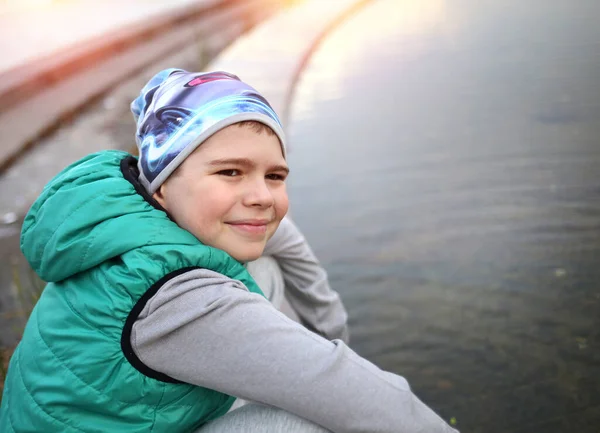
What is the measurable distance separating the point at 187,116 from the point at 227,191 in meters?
0.20

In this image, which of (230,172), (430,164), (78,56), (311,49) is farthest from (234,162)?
(78,56)

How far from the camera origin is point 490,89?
18.0 feet

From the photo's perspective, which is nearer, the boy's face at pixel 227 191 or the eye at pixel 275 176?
the boy's face at pixel 227 191

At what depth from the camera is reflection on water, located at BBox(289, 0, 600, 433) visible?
99.0 inches

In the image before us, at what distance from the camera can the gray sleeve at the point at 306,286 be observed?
2355mm

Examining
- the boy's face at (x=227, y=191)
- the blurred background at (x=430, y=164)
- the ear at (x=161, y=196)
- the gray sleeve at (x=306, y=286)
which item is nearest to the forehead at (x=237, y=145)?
the boy's face at (x=227, y=191)

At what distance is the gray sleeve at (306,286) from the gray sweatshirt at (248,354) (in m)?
0.76

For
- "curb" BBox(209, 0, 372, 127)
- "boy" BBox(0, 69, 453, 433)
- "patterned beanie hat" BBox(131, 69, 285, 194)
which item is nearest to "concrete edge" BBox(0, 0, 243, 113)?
"curb" BBox(209, 0, 372, 127)

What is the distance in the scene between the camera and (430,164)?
4273 millimetres

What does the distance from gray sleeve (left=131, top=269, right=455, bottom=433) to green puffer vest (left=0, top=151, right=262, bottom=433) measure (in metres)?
0.04

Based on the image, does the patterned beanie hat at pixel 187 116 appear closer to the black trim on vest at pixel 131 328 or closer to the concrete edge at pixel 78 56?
the black trim on vest at pixel 131 328

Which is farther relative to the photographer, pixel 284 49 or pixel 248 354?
pixel 284 49

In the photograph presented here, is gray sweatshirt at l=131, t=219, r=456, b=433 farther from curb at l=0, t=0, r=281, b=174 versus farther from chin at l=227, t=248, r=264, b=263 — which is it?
curb at l=0, t=0, r=281, b=174

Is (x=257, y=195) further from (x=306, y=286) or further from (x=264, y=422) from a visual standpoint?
(x=306, y=286)
